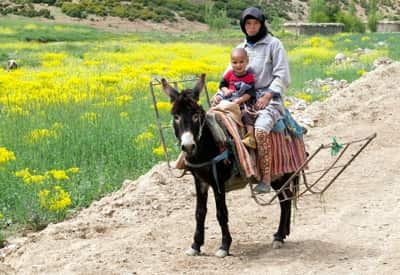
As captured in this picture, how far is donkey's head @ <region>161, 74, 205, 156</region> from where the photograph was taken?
7382mm

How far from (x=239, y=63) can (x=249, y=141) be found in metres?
0.77

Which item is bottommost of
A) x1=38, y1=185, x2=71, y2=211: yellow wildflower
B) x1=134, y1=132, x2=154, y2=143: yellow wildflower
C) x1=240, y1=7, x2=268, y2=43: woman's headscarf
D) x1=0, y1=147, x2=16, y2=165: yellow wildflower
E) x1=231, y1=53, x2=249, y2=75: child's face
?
x1=134, y1=132, x2=154, y2=143: yellow wildflower

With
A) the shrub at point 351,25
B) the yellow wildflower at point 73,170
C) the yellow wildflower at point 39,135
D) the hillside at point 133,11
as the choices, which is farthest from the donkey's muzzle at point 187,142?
the shrub at point 351,25

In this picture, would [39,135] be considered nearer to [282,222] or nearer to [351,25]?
[282,222]

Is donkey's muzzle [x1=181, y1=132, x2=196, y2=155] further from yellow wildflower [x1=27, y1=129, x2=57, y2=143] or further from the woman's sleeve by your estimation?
yellow wildflower [x1=27, y1=129, x2=57, y2=143]

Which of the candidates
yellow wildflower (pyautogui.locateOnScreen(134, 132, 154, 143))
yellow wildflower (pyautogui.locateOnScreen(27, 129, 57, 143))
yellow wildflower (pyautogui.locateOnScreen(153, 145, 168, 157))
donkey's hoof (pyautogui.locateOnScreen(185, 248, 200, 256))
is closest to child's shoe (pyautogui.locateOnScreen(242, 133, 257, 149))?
donkey's hoof (pyautogui.locateOnScreen(185, 248, 200, 256))

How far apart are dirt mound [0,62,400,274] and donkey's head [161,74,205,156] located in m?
1.36

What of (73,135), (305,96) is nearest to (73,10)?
(305,96)

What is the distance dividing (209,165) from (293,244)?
1556mm

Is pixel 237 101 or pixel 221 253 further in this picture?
pixel 221 253

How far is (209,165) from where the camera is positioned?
309 inches

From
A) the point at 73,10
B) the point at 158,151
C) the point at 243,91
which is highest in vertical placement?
the point at 243,91

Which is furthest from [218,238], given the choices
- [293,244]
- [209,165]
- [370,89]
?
[370,89]

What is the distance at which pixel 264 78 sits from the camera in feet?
26.9
